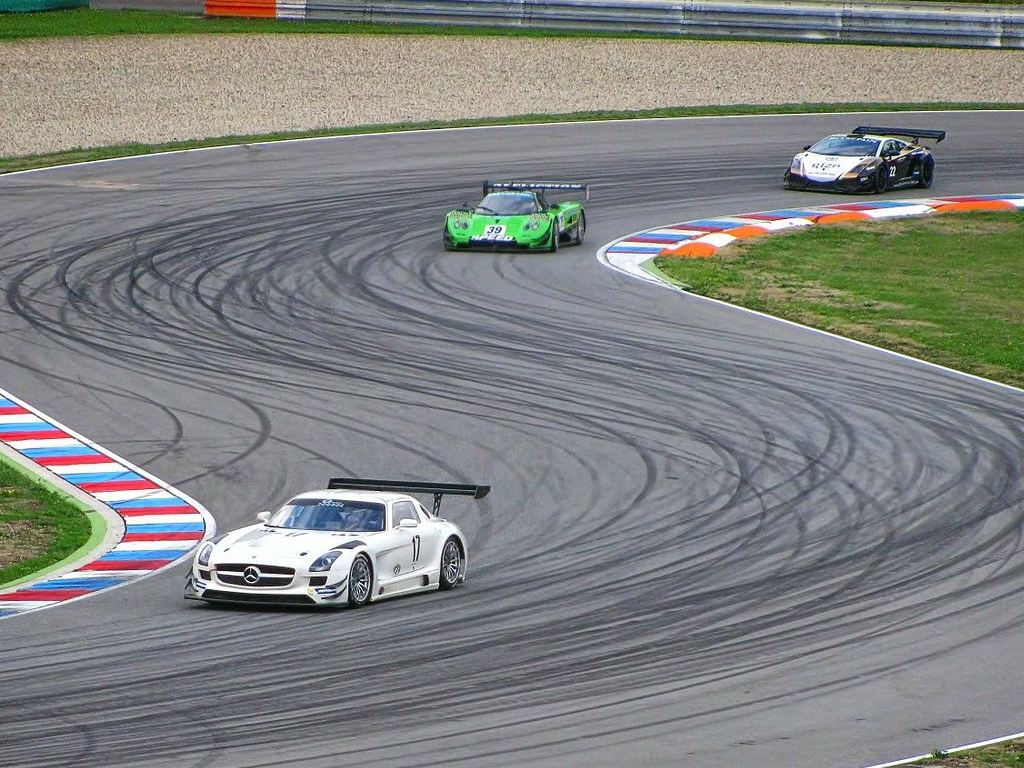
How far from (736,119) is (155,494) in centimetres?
2794

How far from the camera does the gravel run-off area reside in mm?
36938

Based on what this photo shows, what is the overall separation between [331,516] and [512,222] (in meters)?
15.1

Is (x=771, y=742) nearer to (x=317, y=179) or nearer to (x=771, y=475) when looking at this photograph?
(x=771, y=475)

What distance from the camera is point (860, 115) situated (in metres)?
42.1

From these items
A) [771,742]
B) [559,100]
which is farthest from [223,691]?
[559,100]

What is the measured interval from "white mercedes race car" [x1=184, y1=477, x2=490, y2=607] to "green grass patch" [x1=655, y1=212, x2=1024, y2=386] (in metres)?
10.6

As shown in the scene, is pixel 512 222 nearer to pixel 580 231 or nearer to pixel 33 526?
pixel 580 231

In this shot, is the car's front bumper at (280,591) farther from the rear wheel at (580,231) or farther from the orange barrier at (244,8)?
the orange barrier at (244,8)

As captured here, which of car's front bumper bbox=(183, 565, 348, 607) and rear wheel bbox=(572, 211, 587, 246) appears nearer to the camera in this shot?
car's front bumper bbox=(183, 565, 348, 607)

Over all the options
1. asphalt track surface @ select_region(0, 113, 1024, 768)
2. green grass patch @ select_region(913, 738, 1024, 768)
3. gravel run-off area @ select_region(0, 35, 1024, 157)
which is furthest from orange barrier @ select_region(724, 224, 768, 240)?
green grass patch @ select_region(913, 738, 1024, 768)

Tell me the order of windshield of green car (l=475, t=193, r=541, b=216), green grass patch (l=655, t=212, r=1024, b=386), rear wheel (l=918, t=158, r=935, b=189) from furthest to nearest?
rear wheel (l=918, t=158, r=935, b=189) < windshield of green car (l=475, t=193, r=541, b=216) < green grass patch (l=655, t=212, r=1024, b=386)

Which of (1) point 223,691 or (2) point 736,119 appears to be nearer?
(1) point 223,691

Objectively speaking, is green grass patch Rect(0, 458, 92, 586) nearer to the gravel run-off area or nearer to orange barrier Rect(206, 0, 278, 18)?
the gravel run-off area

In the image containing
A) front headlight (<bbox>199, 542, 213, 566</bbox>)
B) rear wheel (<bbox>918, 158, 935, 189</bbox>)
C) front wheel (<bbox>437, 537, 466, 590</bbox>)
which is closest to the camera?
front headlight (<bbox>199, 542, 213, 566</bbox>)
